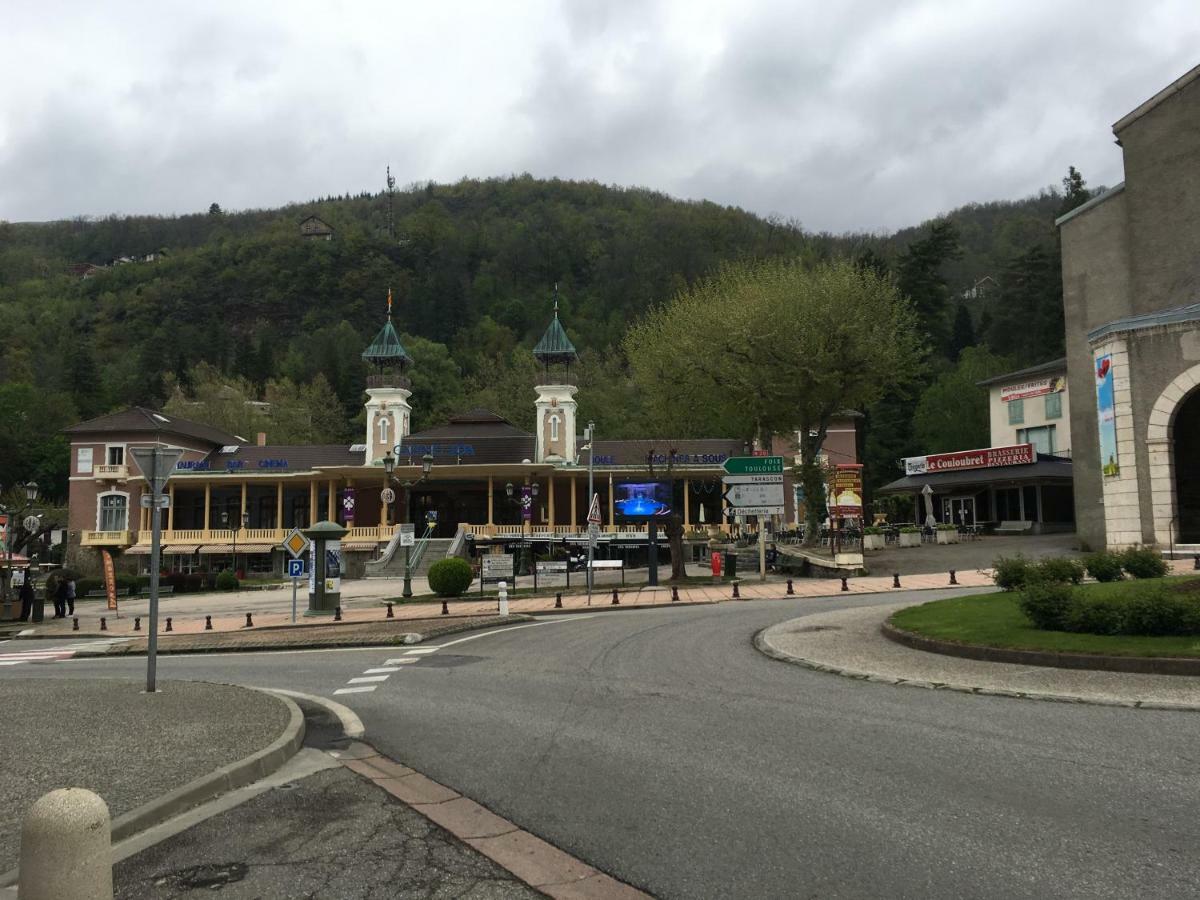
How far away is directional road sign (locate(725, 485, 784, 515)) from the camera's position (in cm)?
3228

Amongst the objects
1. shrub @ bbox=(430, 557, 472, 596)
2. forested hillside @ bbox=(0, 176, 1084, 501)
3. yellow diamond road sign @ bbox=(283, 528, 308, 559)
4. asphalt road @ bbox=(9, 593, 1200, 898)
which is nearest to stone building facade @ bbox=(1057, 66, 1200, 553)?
shrub @ bbox=(430, 557, 472, 596)

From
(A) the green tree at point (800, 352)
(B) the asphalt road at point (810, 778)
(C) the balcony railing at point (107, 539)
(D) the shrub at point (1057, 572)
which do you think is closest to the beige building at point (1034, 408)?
(A) the green tree at point (800, 352)

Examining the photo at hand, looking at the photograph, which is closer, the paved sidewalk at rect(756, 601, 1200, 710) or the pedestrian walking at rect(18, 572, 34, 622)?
the paved sidewalk at rect(756, 601, 1200, 710)

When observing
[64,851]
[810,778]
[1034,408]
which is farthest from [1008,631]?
[1034,408]

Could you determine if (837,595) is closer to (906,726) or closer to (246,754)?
(906,726)

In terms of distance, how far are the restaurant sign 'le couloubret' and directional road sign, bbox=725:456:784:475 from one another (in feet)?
90.7

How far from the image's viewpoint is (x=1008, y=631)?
1412cm

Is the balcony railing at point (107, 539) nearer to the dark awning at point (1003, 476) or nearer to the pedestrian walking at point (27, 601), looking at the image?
the pedestrian walking at point (27, 601)

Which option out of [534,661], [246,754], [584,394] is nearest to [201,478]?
[584,394]

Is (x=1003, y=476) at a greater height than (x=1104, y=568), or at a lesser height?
→ greater

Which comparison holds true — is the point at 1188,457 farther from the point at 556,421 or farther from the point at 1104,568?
the point at 556,421

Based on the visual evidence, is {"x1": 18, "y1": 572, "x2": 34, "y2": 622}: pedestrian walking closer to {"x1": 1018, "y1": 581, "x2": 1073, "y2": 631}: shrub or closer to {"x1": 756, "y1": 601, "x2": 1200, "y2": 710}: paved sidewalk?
{"x1": 756, "y1": 601, "x2": 1200, "y2": 710}: paved sidewalk

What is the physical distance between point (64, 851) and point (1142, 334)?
33.9 metres

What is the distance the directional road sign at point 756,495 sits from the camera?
32.3m
